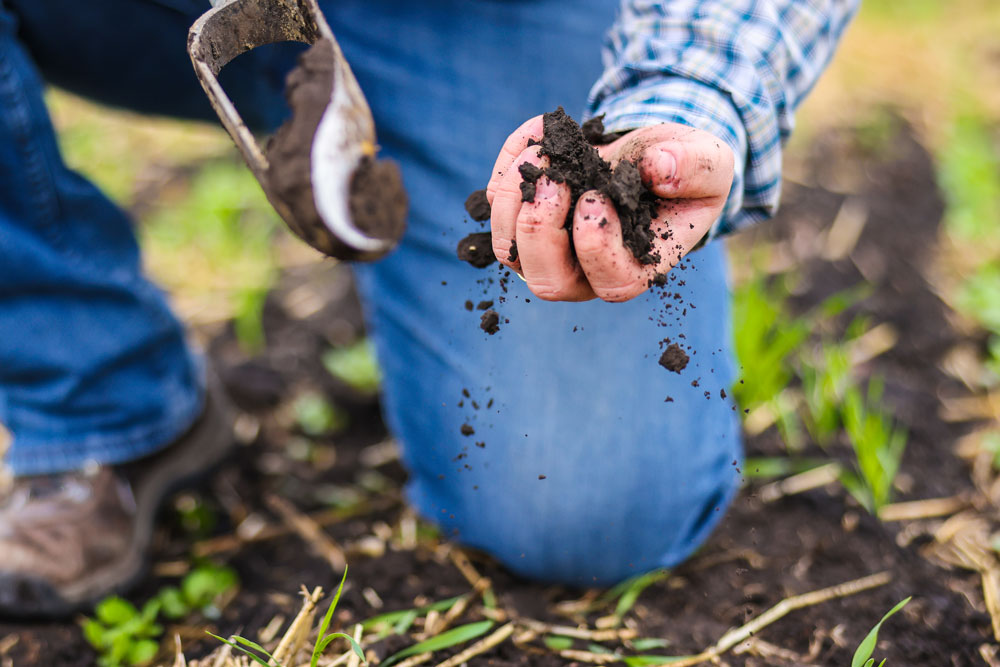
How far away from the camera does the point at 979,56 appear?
3.26 metres

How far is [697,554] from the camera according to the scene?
4.29 ft

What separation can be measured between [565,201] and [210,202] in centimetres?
174

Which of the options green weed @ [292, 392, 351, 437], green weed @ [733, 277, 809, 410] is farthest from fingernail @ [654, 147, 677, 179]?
green weed @ [292, 392, 351, 437]

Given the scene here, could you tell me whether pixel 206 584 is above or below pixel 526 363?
below

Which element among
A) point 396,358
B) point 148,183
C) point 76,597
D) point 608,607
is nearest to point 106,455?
point 76,597

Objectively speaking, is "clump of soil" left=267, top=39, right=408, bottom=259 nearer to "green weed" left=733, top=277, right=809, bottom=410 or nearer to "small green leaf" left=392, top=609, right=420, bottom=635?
"small green leaf" left=392, top=609, right=420, bottom=635

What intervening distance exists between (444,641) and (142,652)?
19.1 inches

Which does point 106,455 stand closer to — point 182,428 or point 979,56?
point 182,428

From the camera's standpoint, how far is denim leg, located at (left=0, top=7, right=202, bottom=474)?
1.27m

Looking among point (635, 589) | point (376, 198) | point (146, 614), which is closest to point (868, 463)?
point (635, 589)

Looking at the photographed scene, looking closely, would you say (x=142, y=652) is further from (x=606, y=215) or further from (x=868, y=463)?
(x=868, y=463)

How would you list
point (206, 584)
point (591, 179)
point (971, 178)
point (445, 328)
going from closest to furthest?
point (591, 179)
point (206, 584)
point (445, 328)
point (971, 178)

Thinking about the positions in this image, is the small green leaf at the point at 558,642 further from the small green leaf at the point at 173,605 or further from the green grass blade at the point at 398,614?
the small green leaf at the point at 173,605

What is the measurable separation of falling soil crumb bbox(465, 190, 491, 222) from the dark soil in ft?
2.06
